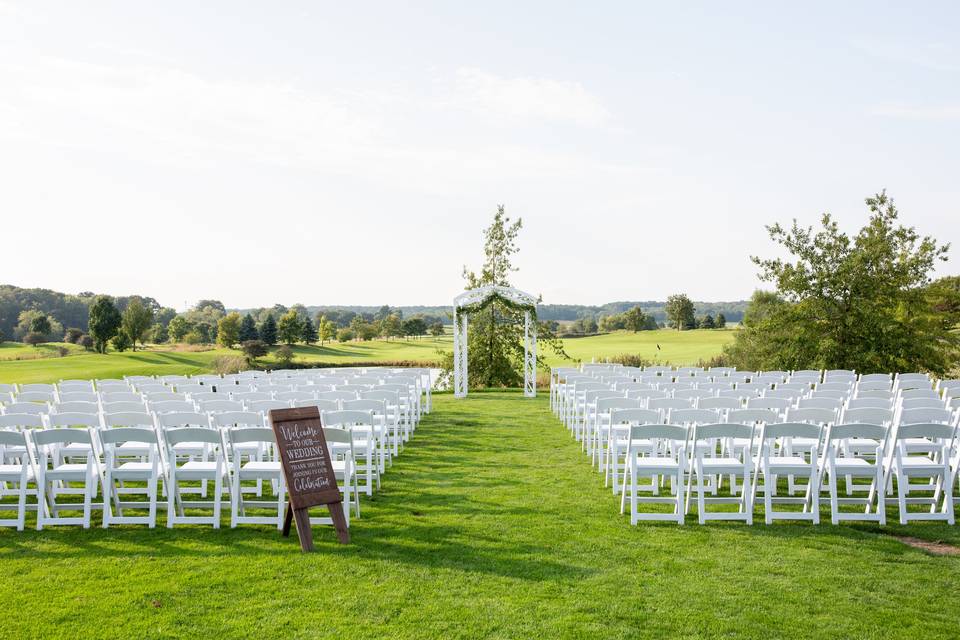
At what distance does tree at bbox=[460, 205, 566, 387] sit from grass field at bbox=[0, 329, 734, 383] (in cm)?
970

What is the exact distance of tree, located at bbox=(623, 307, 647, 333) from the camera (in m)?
79.4

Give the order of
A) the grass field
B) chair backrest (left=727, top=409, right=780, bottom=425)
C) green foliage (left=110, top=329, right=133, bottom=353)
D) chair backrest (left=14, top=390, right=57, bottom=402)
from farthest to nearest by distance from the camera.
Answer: green foliage (left=110, top=329, right=133, bottom=353) → the grass field → chair backrest (left=14, top=390, right=57, bottom=402) → chair backrest (left=727, top=409, right=780, bottom=425)

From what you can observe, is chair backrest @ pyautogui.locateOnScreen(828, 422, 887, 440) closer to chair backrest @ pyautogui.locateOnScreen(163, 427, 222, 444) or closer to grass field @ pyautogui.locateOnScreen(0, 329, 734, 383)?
chair backrest @ pyautogui.locateOnScreen(163, 427, 222, 444)

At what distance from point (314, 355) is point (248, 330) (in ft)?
28.5

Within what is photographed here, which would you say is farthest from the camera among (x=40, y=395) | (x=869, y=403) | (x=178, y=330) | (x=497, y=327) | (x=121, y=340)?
(x=178, y=330)

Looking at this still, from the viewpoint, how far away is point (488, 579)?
17.3 ft

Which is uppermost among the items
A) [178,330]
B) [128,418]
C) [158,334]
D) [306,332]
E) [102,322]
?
[102,322]

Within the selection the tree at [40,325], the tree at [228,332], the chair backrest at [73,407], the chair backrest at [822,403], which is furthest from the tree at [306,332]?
the chair backrest at [822,403]

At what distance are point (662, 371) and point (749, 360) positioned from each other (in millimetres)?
16689

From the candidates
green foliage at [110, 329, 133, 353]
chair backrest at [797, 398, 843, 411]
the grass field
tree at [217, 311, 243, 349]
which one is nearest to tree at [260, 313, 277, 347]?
tree at [217, 311, 243, 349]

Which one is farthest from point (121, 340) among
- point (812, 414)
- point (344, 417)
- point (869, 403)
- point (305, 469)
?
point (812, 414)

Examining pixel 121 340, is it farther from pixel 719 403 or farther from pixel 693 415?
pixel 693 415

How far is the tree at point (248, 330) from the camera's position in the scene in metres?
65.6

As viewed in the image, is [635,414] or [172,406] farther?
[172,406]
